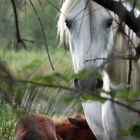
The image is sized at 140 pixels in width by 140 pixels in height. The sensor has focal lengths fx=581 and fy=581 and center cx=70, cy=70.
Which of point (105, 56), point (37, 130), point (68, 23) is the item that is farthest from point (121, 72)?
point (37, 130)

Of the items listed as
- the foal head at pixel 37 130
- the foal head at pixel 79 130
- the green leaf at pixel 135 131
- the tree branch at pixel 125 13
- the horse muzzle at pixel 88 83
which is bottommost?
the foal head at pixel 79 130

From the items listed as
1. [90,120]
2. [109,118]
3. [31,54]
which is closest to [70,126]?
[90,120]

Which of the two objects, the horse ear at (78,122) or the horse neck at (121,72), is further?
the horse ear at (78,122)

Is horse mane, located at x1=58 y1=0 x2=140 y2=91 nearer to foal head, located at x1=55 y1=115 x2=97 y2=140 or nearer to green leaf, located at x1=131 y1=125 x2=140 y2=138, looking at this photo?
foal head, located at x1=55 y1=115 x2=97 y2=140

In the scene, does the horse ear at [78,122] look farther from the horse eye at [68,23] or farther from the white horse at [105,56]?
the horse eye at [68,23]

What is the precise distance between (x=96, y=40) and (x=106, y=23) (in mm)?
142

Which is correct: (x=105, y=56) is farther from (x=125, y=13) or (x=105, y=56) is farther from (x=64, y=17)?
(x=125, y=13)

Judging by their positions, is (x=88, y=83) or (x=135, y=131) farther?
(x=88, y=83)

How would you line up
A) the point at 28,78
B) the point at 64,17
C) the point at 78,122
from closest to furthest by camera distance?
the point at 28,78, the point at 64,17, the point at 78,122

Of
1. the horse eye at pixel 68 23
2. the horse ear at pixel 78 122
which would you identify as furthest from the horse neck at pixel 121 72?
the horse ear at pixel 78 122

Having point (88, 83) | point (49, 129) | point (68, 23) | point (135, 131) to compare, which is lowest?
point (49, 129)

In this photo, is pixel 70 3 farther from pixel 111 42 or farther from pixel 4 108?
pixel 4 108

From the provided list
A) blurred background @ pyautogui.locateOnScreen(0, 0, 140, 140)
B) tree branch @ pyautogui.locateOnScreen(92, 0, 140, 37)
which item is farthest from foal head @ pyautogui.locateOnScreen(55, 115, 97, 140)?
tree branch @ pyautogui.locateOnScreen(92, 0, 140, 37)

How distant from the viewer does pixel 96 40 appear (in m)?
3.83
